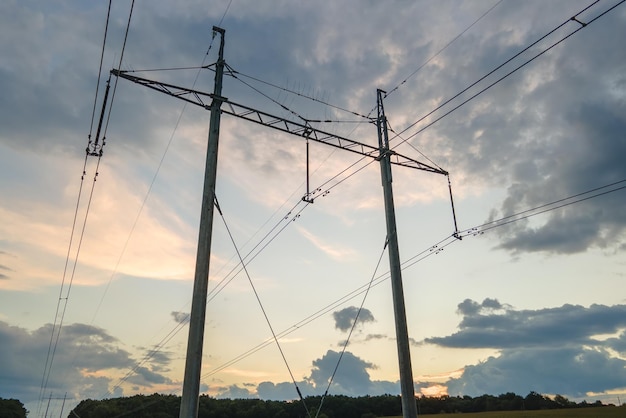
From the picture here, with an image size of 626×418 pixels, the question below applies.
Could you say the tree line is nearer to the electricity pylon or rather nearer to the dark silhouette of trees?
the dark silhouette of trees

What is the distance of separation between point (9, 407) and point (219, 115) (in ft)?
525

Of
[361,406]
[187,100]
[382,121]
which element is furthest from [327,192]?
[361,406]

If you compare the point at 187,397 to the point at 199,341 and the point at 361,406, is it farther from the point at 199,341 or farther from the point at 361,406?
the point at 361,406

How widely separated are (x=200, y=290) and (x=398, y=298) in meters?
7.89

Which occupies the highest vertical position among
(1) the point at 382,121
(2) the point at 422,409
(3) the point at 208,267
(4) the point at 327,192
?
(1) the point at 382,121

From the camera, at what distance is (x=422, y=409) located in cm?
14188

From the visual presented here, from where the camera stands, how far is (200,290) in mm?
14188

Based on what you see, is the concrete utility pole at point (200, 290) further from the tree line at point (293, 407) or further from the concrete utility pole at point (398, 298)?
the tree line at point (293, 407)

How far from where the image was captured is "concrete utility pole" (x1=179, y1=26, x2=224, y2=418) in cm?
1317

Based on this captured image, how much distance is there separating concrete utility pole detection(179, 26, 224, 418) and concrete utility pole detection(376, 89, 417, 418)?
763 centimetres

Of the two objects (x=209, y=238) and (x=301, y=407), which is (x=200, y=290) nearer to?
(x=209, y=238)

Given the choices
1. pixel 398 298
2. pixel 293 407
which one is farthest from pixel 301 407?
pixel 398 298

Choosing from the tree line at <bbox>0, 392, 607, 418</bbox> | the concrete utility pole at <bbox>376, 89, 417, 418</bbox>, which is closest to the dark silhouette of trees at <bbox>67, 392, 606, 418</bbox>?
the tree line at <bbox>0, 392, 607, 418</bbox>

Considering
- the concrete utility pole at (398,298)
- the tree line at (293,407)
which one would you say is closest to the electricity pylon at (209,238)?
the concrete utility pole at (398,298)
